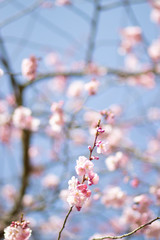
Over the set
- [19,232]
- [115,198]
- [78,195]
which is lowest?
[19,232]

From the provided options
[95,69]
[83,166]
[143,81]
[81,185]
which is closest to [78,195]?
[81,185]

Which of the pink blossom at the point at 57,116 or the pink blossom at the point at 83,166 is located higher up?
the pink blossom at the point at 57,116

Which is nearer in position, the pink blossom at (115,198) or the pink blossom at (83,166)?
the pink blossom at (83,166)

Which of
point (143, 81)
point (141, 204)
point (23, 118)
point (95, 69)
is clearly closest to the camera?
point (141, 204)

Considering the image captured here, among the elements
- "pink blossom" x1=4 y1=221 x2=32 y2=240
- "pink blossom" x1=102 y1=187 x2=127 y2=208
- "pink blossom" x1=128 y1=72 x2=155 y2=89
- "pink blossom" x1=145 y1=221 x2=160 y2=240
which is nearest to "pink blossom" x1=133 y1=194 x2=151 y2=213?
"pink blossom" x1=145 y1=221 x2=160 y2=240

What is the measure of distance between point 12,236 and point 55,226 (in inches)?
191

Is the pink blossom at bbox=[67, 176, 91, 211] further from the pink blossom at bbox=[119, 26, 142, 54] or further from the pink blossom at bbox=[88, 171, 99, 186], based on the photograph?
the pink blossom at bbox=[119, 26, 142, 54]

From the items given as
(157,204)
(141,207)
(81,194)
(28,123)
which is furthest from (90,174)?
(28,123)

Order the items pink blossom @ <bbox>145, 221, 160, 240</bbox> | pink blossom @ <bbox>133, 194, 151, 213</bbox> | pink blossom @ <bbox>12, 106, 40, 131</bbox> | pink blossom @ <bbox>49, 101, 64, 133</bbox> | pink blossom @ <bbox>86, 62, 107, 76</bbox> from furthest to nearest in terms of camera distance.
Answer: pink blossom @ <bbox>86, 62, 107, 76</bbox>
pink blossom @ <bbox>12, 106, 40, 131</bbox>
pink blossom @ <bbox>49, 101, 64, 133</bbox>
pink blossom @ <bbox>145, 221, 160, 240</bbox>
pink blossom @ <bbox>133, 194, 151, 213</bbox>

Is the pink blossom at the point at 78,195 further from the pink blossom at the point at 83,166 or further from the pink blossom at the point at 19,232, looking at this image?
the pink blossom at the point at 19,232

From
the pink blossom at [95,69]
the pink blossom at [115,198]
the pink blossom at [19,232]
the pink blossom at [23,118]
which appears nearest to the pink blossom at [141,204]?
the pink blossom at [115,198]

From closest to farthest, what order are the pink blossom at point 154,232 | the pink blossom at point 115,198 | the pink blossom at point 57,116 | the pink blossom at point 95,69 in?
1. the pink blossom at point 154,232
2. the pink blossom at point 57,116
3. the pink blossom at point 115,198
4. the pink blossom at point 95,69

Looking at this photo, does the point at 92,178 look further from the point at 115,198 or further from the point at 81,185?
the point at 115,198

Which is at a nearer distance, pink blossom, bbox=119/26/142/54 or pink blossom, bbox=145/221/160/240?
pink blossom, bbox=145/221/160/240
